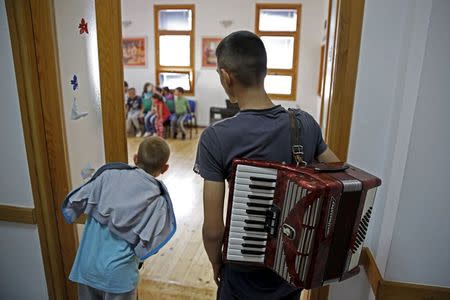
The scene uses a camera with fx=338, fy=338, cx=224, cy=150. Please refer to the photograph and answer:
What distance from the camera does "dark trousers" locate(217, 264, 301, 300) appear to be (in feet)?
3.93

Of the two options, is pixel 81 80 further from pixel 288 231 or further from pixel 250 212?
pixel 288 231

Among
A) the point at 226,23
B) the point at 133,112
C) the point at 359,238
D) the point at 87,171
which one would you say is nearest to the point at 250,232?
the point at 359,238

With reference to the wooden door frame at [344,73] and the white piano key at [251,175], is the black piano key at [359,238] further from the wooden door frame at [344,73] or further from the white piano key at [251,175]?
the wooden door frame at [344,73]

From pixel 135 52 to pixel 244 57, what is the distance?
753 cm

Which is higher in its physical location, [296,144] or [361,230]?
[296,144]

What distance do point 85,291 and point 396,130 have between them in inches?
62.3

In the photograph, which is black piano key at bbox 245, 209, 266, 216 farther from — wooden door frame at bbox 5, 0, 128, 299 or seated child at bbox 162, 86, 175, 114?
seated child at bbox 162, 86, 175, 114

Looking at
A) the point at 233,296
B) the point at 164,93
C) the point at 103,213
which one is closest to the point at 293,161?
the point at 233,296

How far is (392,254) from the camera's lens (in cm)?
138

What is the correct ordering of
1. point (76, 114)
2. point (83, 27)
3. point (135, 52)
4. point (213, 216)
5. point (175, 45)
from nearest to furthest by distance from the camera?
point (213, 216) → point (83, 27) → point (76, 114) → point (175, 45) → point (135, 52)

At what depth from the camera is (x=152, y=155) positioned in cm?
153

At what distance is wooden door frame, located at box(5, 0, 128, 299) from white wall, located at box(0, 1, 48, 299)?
0.16ft

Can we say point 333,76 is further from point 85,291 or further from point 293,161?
point 85,291

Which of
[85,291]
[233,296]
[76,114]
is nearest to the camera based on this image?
[233,296]
